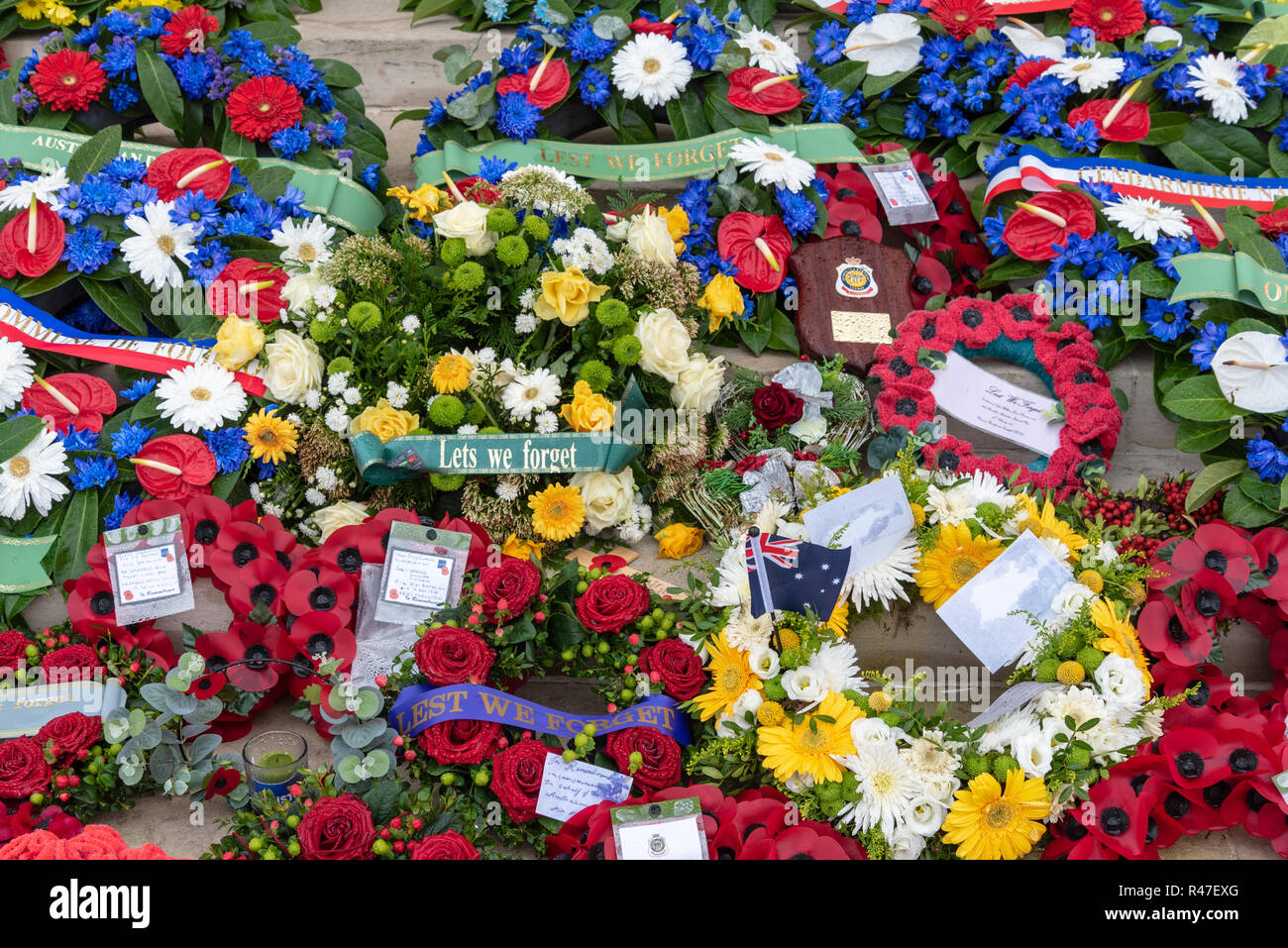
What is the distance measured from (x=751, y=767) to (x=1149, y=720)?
74 centimetres

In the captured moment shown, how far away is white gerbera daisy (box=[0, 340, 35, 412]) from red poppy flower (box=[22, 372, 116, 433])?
0.02m

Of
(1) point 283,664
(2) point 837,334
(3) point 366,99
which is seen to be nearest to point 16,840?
(1) point 283,664

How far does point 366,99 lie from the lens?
355cm

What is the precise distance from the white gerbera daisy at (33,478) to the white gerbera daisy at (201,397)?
0.83ft

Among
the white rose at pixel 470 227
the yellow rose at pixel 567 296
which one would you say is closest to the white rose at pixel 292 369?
the white rose at pixel 470 227

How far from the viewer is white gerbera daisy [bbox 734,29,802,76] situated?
3215 millimetres

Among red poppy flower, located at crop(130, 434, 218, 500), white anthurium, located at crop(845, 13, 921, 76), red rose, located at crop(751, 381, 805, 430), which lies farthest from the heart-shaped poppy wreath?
red poppy flower, located at crop(130, 434, 218, 500)

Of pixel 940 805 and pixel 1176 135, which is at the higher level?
pixel 1176 135

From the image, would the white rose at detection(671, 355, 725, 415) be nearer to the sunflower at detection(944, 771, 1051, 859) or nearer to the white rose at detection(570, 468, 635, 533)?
the white rose at detection(570, 468, 635, 533)

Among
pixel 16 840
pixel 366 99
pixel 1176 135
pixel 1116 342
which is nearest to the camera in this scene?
pixel 16 840

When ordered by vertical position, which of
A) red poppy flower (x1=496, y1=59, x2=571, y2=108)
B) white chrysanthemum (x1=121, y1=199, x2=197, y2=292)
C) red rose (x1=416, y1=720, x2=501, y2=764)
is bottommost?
red rose (x1=416, y1=720, x2=501, y2=764)

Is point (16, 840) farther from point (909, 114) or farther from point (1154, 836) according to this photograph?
point (909, 114)

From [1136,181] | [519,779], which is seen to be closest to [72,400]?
[519,779]

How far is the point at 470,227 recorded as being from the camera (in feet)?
8.10
